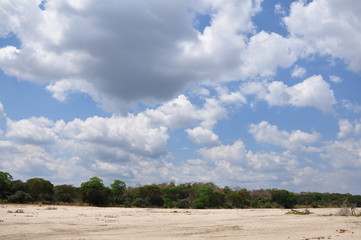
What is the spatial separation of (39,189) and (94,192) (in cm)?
1163

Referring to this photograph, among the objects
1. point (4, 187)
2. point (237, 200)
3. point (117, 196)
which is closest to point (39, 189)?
point (4, 187)

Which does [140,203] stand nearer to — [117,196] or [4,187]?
[117,196]

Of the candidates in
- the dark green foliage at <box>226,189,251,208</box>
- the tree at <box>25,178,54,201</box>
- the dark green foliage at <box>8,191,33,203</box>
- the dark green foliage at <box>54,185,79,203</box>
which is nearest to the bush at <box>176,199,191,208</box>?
the dark green foliage at <box>226,189,251,208</box>

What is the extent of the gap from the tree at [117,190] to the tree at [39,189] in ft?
49.0

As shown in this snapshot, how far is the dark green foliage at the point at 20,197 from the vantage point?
64250mm

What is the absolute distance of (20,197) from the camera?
65125mm

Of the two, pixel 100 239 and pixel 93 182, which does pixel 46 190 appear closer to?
pixel 93 182

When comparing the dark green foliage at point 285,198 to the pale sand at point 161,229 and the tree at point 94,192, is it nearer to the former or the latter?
the tree at point 94,192

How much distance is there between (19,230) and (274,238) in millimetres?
16388

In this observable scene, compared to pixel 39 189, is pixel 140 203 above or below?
below

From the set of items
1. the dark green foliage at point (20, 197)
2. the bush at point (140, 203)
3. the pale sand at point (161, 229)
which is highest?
the dark green foliage at point (20, 197)

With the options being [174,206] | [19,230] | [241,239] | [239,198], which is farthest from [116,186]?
[241,239]

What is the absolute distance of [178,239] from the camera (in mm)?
19844

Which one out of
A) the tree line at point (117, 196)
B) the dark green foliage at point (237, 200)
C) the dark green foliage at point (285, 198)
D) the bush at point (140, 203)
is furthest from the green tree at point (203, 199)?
the dark green foliage at point (285, 198)
